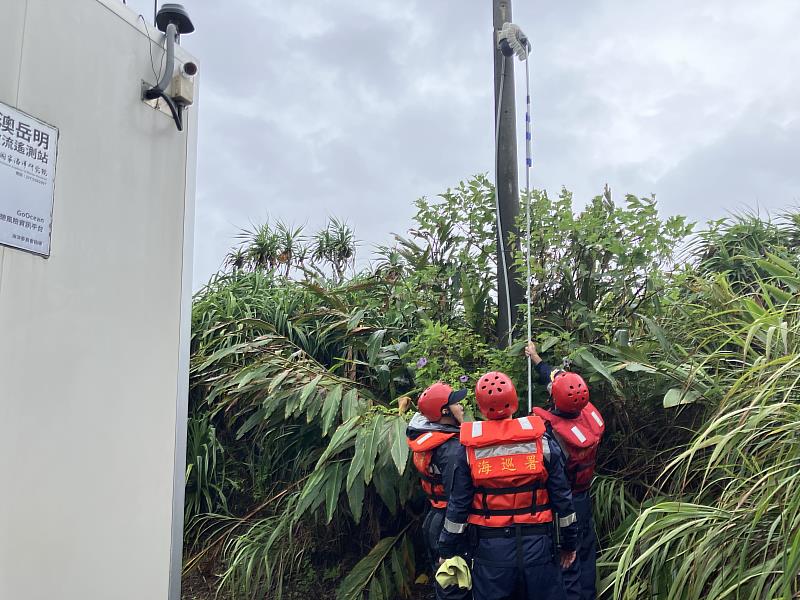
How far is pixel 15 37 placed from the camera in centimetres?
217

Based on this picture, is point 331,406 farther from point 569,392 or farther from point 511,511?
point 569,392

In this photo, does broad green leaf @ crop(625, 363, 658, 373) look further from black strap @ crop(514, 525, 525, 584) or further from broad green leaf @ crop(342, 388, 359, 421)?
broad green leaf @ crop(342, 388, 359, 421)

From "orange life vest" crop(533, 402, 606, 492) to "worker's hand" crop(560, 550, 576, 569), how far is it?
47 centimetres

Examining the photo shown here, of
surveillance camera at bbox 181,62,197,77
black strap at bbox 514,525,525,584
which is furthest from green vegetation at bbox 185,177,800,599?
surveillance camera at bbox 181,62,197,77

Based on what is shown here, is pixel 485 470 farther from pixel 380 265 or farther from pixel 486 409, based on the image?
pixel 380 265

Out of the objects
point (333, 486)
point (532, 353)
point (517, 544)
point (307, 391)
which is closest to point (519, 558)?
point (517, 544)

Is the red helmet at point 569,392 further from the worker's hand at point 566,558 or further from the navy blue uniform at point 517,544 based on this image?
the worker's hand at point 566,558

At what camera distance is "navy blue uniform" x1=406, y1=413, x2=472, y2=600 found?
13.5 feet

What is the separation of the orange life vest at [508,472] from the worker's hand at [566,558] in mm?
215

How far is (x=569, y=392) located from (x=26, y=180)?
3140 millimetres

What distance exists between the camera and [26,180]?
2.14 meters

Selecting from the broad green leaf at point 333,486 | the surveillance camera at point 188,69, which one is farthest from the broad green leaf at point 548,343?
the surveillance camera at point 188,69

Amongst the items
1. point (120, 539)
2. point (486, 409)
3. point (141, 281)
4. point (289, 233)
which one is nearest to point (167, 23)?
point (141, 281)

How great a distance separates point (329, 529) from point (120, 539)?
3.25 metres
